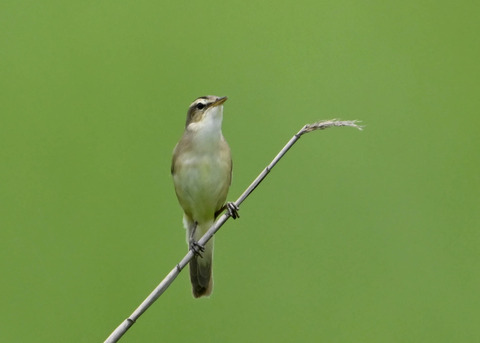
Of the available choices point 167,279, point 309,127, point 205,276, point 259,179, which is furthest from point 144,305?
point 205,276

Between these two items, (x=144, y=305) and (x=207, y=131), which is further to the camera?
(x=207, y=131)

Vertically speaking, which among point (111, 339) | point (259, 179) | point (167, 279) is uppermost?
point (259, 179)

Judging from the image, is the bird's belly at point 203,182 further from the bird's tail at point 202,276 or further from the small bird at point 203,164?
the bird's tail at point 202,276

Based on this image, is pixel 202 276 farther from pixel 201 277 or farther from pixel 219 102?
pixel 219 102

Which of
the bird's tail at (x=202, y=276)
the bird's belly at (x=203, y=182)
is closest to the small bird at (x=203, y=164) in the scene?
the bird's belly at (x=203, y=182)

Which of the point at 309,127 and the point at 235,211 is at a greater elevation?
the point at 309,127

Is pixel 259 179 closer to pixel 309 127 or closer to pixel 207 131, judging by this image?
pixel 309 127

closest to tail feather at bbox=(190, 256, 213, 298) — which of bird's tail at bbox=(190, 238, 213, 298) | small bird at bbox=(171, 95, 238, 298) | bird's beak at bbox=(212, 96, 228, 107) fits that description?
bird's tail at bbox=(190, 238, 213, 298)
